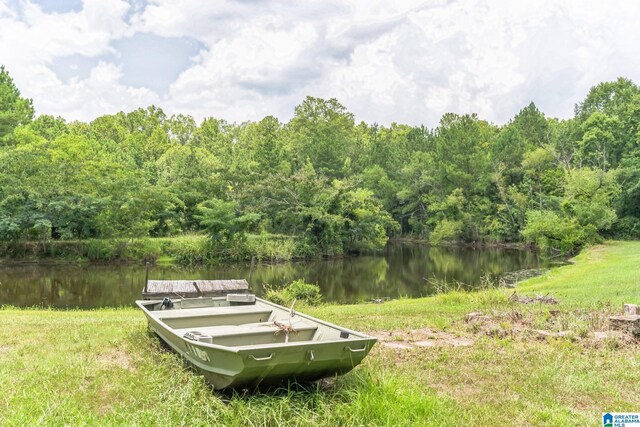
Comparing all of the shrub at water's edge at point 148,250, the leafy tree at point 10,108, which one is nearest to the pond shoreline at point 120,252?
the shrub at water's edge at point 148,250

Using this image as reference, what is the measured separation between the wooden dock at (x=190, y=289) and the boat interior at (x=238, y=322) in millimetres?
776

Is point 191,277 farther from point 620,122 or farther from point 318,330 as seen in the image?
point 620,122

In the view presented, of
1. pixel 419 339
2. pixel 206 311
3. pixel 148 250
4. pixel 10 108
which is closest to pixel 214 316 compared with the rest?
pixel 206 311

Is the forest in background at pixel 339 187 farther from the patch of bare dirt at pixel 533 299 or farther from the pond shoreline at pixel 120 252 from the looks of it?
the patch of bare dirt at pixel 533 299

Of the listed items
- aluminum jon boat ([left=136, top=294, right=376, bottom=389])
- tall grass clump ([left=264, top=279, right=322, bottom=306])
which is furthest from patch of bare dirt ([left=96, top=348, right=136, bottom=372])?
tall grass clump ([left=264, top=279, right=322, bottom=306])

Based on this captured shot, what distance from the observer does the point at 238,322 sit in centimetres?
729

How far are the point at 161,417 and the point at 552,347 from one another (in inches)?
209

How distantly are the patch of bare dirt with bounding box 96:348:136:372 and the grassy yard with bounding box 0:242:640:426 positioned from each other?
0.09 feet

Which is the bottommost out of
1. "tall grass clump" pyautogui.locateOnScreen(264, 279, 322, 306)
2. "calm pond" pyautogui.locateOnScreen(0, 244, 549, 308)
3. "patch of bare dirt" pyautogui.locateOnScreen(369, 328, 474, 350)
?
"calm pond" pyautogui.locateOnScreen(0, 244, 549, 308)

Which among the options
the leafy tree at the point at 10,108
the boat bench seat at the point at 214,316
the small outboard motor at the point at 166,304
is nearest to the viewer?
the boat bench seat at the point at 214,316

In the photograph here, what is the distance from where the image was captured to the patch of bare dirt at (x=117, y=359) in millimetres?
5926

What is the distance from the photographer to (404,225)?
49.7 m

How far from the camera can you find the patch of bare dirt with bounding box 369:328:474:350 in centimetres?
698

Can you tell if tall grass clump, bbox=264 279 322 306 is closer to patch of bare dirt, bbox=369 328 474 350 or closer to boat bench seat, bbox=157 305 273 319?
boat bench seat, bbox=157 305 273 319
